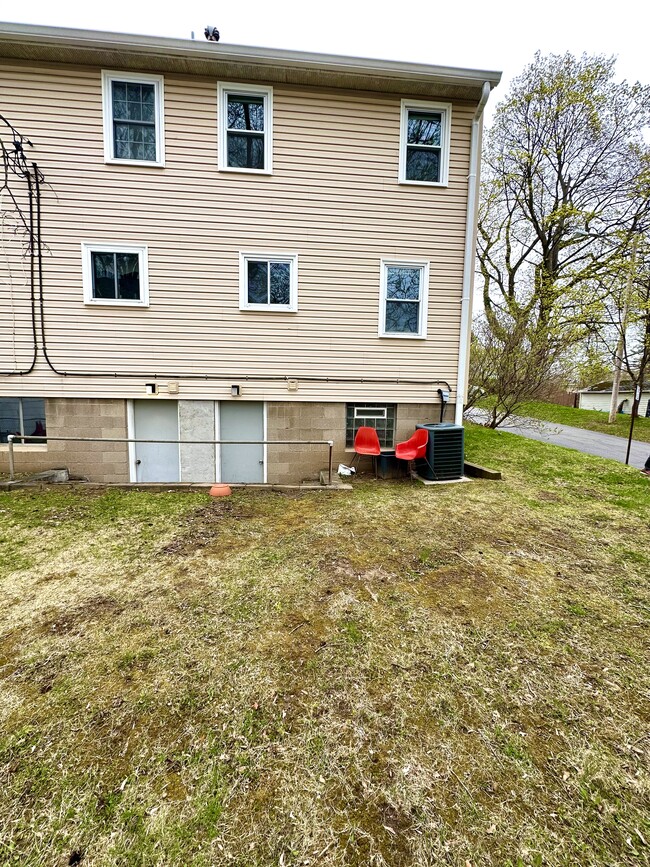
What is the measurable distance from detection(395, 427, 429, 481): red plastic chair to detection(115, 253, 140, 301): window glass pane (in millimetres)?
5560

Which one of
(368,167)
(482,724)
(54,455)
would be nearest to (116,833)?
(482,724)

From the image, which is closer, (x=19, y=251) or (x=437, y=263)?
(x=19, y=251)

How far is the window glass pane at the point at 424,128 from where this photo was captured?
7.03 m

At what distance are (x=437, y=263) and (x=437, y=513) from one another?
4821mm

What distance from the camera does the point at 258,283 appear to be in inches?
277

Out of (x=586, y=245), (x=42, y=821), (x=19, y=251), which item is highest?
(x=586, y=245)

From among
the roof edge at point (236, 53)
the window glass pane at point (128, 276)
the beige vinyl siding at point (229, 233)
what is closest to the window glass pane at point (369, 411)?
the beige vinyl siding at point (229, 233)

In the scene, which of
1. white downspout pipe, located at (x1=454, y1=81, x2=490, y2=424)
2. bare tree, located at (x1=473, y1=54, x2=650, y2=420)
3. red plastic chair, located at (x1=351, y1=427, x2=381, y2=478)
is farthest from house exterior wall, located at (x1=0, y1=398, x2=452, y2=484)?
bare tree, located at (x1=473, y1=54, x2=650, y2=420)

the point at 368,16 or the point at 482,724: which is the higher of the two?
the point at 368,16

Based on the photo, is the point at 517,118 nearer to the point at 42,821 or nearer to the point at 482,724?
the point at 482,724

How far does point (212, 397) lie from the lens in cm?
710

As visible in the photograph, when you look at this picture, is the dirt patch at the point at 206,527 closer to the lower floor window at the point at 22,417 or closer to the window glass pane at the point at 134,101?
the lower floor window at the point at 22,417

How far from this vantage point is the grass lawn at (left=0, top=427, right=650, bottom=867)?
161 centimetres

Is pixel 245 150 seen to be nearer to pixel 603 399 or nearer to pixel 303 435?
pixel 303 435
